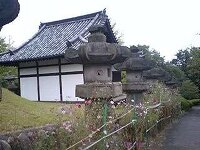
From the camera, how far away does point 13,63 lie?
2273 cm

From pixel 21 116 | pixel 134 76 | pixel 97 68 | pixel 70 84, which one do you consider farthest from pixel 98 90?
pixel 70 84

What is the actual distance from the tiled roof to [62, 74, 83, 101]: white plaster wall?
158 centimetres

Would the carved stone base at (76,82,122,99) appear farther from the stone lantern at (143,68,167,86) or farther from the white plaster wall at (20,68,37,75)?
the white plaster wall at (20,68,37,75)

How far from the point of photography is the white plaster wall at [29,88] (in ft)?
71.7

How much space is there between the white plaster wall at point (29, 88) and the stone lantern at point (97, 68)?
13.8m

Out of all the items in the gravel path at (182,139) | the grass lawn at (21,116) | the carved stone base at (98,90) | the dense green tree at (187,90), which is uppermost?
the carved stone base at (98,90)

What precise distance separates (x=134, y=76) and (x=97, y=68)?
4.47 metres

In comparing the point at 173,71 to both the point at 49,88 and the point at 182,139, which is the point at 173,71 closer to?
the point at 49,88

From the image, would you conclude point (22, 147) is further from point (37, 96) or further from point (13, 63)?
point (13, 63)

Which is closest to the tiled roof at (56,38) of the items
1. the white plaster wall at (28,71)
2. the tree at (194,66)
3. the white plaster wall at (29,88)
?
the white plaster wall at (28,71)

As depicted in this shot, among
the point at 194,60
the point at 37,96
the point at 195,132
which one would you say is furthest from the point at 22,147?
the point at 194,60

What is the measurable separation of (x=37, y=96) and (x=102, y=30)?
550 inches

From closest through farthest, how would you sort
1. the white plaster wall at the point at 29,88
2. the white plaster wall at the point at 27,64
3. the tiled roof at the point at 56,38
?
the tiled roof at the point at 56,38, the white plaster wall at the point at 29,88, the white plaster wall at the point at 27,64

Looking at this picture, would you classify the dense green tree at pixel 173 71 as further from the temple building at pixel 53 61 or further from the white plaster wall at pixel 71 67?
the white plaster wall at pixel 71 67
